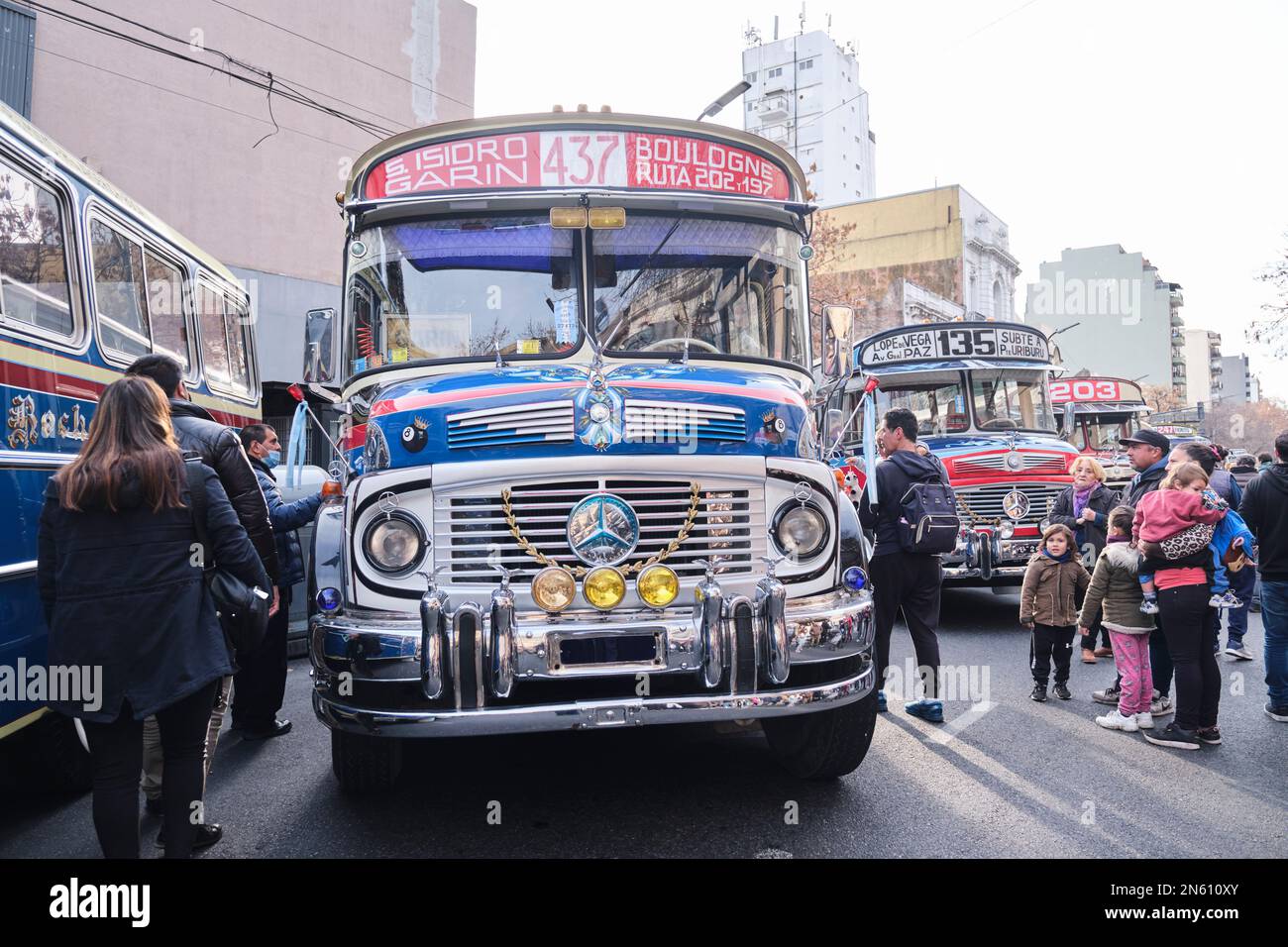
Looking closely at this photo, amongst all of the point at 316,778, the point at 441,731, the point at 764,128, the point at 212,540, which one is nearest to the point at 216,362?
the point at 316,778

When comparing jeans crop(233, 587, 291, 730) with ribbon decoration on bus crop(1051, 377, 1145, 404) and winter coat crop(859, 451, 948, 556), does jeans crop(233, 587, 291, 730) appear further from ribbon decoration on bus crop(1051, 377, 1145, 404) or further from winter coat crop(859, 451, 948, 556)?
ribbon decoration on bus crop(1051, 377, 1145, 404)

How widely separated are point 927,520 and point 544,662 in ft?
9.54

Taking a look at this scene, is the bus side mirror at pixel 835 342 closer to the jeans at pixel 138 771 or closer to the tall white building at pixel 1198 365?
the jeans at pixel 138 771

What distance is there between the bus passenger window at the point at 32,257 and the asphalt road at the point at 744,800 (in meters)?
2.35

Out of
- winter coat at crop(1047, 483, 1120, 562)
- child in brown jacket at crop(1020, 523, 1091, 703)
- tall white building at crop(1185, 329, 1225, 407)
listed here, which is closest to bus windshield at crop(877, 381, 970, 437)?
winter coat at crop(1047, 483, 1120, 562)

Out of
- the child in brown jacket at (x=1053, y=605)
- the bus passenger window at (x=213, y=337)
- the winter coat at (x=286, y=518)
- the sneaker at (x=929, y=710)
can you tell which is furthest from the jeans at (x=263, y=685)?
the child in brown jacket at (x=1053, y=605)

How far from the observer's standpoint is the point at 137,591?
308cm

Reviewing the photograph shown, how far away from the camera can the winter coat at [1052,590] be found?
621cm

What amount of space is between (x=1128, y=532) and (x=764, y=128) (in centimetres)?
6643

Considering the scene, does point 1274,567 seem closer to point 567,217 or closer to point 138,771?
point 567,217

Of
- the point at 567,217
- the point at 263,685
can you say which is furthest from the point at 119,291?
the point at 567,217

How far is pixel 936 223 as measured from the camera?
4234 centimetres
